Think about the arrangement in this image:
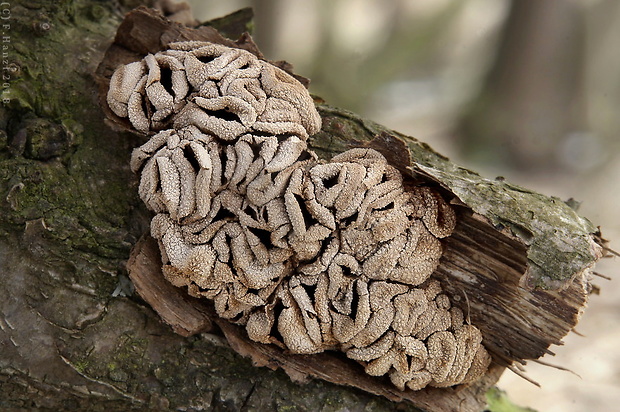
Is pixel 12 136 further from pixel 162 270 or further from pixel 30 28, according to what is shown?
pixel 162 270

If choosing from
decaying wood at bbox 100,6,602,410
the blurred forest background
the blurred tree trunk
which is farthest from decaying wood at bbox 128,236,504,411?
the blurred tree trunk

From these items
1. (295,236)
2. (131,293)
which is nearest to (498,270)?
(295,236)

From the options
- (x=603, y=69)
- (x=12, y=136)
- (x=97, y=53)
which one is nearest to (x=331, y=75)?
(x=603, y=69)

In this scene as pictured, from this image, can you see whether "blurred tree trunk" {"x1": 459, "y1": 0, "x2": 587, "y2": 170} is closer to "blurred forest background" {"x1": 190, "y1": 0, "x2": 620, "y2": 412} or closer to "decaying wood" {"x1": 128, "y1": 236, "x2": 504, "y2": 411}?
"blurred forest background" {"x1": 190, "y1": 0, "x2": 620, "y2": 412}

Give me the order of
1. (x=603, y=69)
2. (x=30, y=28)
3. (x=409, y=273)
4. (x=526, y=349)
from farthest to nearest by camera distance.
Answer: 1. (x=603, y=69)
2. (x=30, y=28)
3. (x=526, y=349)
4. (x=409, y=273)

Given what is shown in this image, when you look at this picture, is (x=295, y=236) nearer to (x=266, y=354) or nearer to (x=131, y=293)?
(x=266, y=354)

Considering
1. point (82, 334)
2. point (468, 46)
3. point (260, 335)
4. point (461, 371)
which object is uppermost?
point (468, 46)

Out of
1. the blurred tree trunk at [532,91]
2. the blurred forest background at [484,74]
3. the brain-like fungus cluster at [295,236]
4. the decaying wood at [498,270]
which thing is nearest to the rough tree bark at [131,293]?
the decaying wood at [498,270]
